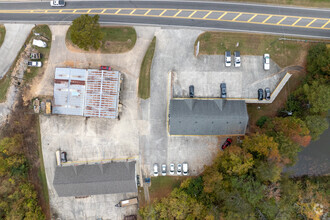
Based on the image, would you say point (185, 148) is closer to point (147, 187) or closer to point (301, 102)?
point (147, 187)

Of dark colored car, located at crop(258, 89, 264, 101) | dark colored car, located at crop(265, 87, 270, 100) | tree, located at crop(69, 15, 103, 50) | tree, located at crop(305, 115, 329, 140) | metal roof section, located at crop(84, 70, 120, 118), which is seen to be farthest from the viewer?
dark colored car, located at crop(265, 87, 270, 100)

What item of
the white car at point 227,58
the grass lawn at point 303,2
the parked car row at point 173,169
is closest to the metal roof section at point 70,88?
the parked car row at point 173,169

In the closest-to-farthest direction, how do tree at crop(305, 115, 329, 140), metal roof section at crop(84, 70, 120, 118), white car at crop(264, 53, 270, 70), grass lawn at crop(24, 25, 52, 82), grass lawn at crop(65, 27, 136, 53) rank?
tree at crop(305, 115, 329, 140) → metal roof section at crop(84, 70, 120, 118) → white car at crop(264, 53, 270, 70) → grass lawn at crop(65, 27, 136, 53) → grass lawn at crop(24, 25, 52, 82)

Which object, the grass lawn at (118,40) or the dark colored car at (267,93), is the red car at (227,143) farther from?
the grass lawn at (118,40)

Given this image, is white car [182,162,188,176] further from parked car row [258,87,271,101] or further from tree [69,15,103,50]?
tree [69,15,103,50]

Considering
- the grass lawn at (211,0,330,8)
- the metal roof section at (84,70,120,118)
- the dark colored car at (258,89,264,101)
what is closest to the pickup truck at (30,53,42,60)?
the metal roof section at (84,70,120,118)

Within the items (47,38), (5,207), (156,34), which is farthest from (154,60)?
(5,207)
